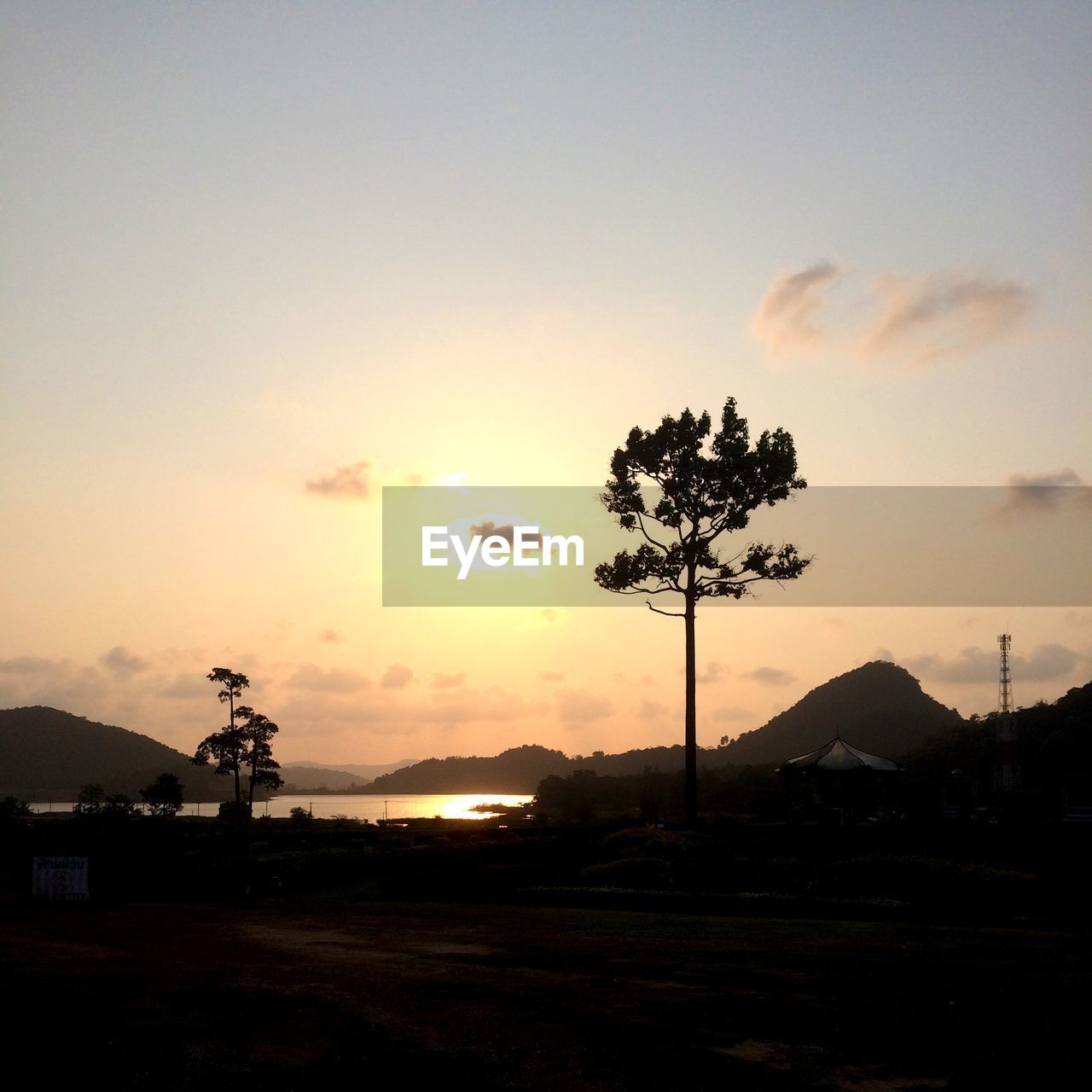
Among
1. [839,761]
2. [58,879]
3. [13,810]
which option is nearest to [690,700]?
[839,761]

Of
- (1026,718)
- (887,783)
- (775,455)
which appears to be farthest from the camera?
(1026,718)

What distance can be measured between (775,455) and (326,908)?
902 inches

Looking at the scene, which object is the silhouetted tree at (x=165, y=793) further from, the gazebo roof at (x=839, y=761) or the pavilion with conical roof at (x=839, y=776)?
the gazebo roof at (x=839, y=761)

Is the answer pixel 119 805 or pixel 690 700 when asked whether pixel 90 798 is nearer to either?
pixel 119 805

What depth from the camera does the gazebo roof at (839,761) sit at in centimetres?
3919

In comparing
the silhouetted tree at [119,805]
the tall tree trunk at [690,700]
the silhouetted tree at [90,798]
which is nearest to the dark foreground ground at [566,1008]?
the tall tree trunk at [690,700]

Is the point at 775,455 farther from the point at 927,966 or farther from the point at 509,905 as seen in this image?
the point at 927,966

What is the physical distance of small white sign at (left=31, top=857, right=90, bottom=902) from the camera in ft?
98.0

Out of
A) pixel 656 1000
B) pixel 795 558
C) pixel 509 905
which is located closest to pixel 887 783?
pixel 795 558

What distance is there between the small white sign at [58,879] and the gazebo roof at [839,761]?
24.1 m

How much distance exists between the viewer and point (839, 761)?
39.7 metres

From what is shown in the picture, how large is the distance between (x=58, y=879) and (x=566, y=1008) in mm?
22226

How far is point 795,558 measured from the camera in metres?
40.5

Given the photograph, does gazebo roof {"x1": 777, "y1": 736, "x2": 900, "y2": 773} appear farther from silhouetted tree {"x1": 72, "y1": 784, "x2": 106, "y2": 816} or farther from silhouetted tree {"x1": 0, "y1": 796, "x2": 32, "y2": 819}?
silhouetted tree {"x1": 72, "y1": 784, "x2": 106, "y2": 816}
